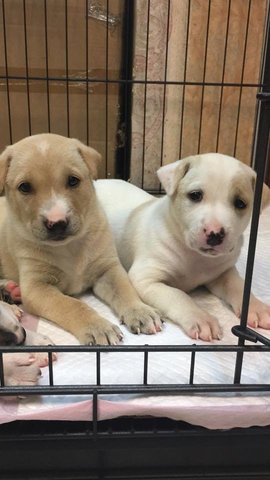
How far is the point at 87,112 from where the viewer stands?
3.21m

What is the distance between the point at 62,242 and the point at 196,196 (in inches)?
17.9

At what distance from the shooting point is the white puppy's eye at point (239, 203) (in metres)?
1.60

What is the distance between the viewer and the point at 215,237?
1528 millimetres

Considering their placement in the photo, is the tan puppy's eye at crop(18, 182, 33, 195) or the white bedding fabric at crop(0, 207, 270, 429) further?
the tan puppy's eye at crop(18, 182, 33, 195)

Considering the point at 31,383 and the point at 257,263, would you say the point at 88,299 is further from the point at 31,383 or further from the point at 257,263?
the point at 257,263

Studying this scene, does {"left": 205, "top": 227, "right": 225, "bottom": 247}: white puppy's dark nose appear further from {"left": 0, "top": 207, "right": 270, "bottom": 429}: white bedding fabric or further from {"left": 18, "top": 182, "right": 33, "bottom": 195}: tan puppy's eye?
{"left": 18, "top": 182, "right": 33, "bottom": 195}: tan puppy's eye

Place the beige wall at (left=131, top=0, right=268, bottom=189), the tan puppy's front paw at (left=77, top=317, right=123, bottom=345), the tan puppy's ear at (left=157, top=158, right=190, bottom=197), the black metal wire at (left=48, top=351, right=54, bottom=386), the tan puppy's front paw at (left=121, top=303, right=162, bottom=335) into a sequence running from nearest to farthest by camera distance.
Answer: the black metal wire at (left=48, top=351, right=54, bottom=386), the tan puppy's front paw at (left=77, top=317, right=123, bottom=345), the tan puppy's front paw at (left=121, top=303, right=162, bottom=335), the tan puppy's ear at (left=157, top=158, right=190, bottom=197), the beige wall at (left=131, top=0, right=268, bottom=189)

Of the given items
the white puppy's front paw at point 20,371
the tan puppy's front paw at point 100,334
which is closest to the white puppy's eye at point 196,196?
the tan puppy's front paw at point 100,334

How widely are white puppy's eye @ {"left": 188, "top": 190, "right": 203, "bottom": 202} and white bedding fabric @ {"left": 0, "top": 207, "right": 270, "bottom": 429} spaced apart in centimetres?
41

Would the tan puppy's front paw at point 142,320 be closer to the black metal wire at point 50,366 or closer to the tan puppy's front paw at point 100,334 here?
the tan puppy's front paw at point 100,334

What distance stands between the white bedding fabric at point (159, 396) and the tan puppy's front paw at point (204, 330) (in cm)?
2

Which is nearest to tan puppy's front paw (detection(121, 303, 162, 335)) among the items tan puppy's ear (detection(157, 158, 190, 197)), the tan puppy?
the tan puppy

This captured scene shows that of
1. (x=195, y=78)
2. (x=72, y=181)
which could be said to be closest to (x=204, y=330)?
(x=72, y=181)

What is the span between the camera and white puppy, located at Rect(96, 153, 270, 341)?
1.57 m
